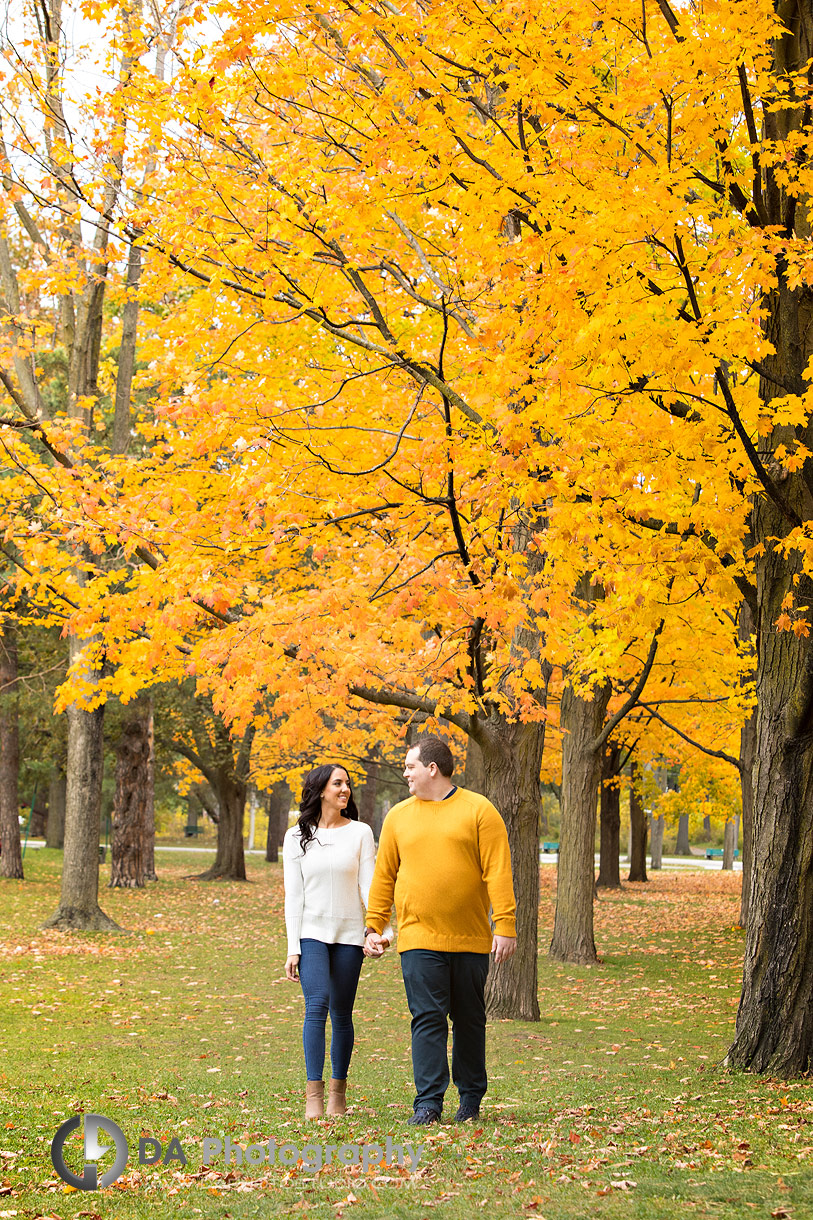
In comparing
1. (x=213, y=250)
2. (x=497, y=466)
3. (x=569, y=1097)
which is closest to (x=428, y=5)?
(x=213, y=250)

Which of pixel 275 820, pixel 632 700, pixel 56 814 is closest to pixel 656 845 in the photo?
pixel 275 820

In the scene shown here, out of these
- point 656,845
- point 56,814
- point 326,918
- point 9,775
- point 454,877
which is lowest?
point 656,845

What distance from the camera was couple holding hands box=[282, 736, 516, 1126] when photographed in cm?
515

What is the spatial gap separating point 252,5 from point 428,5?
1313 mm

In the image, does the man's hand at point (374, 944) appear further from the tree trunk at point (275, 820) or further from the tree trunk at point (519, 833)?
the tree trunk at point (275, 820)

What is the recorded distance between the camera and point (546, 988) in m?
13.0

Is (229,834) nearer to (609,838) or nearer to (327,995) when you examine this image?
(609,838)

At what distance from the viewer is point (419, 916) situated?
520 cm

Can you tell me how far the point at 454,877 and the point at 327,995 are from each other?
3.19ft

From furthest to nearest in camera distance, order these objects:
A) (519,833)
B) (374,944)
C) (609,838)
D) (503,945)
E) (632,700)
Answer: (609,838), (632,700), (519,833), (374,944), (503,945)

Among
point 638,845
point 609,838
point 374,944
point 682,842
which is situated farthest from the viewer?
point 682,842

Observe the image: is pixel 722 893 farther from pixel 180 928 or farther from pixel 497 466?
pixel 497 466

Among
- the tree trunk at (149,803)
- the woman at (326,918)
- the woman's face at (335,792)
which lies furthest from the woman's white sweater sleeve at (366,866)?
the tree trunk at (149,803)

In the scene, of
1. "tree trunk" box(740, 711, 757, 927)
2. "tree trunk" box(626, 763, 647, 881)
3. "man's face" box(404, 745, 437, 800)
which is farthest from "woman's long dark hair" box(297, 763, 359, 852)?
"tree trunk" box(626, 763, 647, 881)
